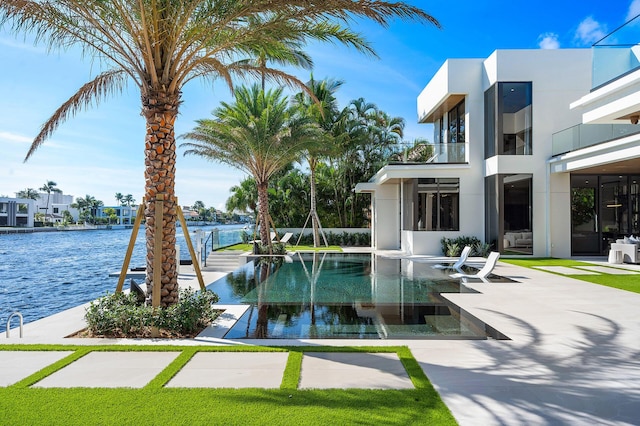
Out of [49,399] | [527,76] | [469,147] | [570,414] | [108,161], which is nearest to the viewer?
[570,414]

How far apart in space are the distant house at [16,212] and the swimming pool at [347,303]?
83.0 m

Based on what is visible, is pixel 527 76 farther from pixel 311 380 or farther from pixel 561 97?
pixel 311 380

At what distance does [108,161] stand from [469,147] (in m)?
38.1

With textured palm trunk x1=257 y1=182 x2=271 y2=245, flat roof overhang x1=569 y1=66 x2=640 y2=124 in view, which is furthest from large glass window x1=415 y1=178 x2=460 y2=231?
flat roof overhang x1=569 y1=66 x2=640 y2=124

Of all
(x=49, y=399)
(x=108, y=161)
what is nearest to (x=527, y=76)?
(x=49, y=399)

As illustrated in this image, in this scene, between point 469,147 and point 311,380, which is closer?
point 311,380

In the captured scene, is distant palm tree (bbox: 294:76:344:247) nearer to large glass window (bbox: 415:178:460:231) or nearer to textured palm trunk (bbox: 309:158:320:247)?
textured palm trunk (bbox: 309:158:320:247)

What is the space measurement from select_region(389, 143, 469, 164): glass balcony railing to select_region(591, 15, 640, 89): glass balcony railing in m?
8.83

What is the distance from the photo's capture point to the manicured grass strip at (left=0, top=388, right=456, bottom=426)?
352 centimetres

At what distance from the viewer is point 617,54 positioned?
10.6 meters

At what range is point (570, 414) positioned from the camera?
3.67 m

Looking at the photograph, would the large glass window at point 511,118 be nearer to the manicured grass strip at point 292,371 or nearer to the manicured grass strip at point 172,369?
the manicured grass strip at point 292,371

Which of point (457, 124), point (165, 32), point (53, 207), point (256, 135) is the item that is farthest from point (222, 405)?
point (53, 207)

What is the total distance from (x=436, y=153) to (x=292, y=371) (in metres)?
17.8
